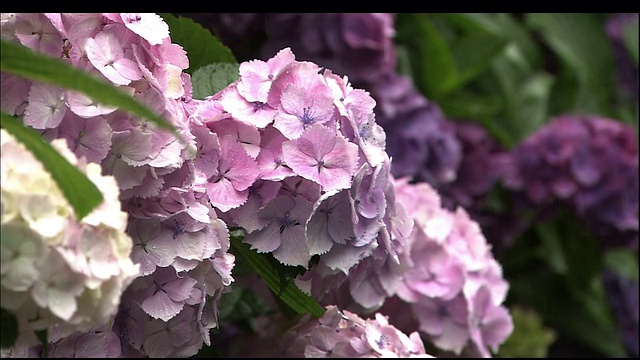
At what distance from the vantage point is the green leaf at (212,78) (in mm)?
620

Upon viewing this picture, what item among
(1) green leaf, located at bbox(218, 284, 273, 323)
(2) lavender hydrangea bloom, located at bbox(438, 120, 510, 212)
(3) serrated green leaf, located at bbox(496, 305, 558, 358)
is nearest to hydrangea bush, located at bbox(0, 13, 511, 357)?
(1) green leaf, located at bbox(218, 284, 273, 323)

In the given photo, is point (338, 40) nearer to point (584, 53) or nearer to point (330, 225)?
point (330, 225)

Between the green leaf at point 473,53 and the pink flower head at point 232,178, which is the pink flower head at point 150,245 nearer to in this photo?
the pink flower head at point 232,178

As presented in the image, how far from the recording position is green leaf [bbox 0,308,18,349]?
15.4 inches

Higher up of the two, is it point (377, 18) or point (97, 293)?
point (97, 293)

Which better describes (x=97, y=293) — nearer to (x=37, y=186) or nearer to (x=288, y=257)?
(x=37, y=186)

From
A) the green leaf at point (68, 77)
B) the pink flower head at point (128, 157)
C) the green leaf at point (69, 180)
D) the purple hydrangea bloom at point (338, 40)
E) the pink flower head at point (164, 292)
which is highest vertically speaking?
the green leaf at point (68, 77)

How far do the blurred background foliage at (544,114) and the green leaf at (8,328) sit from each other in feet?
2.32

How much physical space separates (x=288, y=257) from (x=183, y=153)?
0.27 ft

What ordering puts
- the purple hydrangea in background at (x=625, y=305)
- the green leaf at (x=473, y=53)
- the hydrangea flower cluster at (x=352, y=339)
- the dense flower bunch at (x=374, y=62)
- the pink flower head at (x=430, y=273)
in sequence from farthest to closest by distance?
the green leaf at (x=473, y=53) → the purple hydrangea in background at (x=625, y=305) → the dense flower bunch at (x=374, y=62) → the pink flower head at (x=430, y=273) → the hydrangea flower cluster at (x=352, y=339)

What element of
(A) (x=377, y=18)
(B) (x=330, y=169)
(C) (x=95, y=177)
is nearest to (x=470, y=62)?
(A) (x=377, y=18)

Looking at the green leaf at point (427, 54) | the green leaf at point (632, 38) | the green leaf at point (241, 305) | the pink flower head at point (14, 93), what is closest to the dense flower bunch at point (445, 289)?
the green leaf at point (241, 305)

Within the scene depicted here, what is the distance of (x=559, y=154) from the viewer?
115 centimetres
